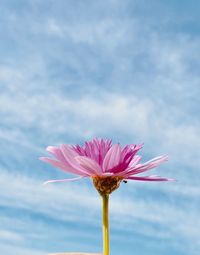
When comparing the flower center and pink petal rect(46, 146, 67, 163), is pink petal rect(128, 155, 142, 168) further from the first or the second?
pink petal rect(46, 146, 67, 163)

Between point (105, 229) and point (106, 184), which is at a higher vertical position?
point (106, 184)

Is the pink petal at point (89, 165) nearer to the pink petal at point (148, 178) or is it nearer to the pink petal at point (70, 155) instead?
the pink petal at point (70, 155)

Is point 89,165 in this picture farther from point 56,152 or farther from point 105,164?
point 56,152

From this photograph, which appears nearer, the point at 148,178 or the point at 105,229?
the point at 105,229

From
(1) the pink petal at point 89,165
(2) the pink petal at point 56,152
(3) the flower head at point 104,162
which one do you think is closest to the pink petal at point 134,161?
(3) the flower head at point 104,162

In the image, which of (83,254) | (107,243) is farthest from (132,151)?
(83,254)

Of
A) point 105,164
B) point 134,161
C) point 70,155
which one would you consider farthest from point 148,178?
point 70,155

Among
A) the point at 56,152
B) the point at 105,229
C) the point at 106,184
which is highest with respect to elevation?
the point at 56,152

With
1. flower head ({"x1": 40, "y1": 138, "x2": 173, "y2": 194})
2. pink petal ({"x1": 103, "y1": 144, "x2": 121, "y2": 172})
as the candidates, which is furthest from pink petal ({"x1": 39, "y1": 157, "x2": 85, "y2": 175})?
pink petal ({"x1": 103, "y1": 144, "x2": 121, "y2": 172})
